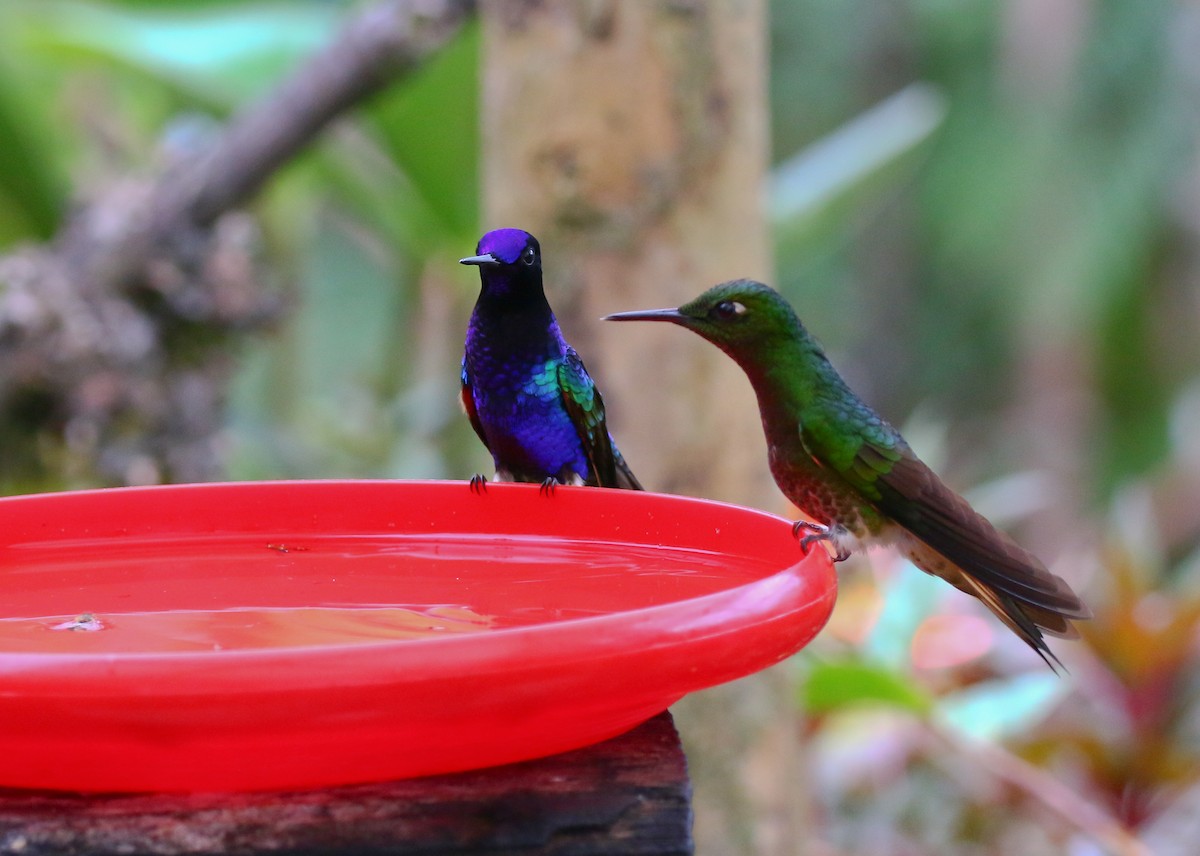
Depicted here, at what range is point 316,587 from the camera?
131 centimetres

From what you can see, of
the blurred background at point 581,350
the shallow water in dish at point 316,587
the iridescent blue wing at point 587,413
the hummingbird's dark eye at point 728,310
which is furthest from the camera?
the blurred background at point 581,350

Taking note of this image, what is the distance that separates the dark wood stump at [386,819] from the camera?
89 cm

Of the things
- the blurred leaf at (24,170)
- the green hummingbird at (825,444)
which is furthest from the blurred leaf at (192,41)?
the green hummingbird at (825,444)

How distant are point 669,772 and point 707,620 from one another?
14 centimetres

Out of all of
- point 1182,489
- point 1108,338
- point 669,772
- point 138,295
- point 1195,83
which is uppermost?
point 1195,83

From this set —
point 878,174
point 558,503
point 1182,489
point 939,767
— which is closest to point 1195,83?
point 1182,489

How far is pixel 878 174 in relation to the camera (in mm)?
4742

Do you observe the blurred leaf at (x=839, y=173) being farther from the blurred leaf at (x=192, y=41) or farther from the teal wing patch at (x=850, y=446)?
the teal wing patch at (x=850, y=446)

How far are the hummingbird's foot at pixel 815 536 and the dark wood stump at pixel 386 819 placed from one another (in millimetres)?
300

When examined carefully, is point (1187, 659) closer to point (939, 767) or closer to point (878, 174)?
point (939, 767)

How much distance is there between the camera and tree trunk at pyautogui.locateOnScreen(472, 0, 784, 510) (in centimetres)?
255

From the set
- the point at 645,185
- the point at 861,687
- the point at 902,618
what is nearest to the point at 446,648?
the point at 645,185

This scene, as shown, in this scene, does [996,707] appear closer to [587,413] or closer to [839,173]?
[587,413]

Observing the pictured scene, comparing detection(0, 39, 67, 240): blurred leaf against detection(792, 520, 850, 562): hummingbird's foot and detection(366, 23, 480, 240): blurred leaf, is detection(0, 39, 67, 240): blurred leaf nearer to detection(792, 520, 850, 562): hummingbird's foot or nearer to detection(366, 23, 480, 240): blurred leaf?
detection(366, 23, 480, 240): blurred leaf
